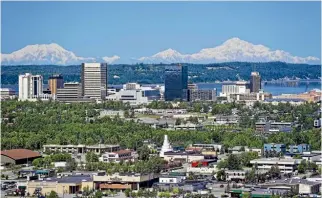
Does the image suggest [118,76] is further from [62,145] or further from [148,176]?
[148,176]

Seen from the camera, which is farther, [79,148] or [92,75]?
[92,75]

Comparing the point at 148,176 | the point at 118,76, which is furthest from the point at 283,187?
the point at 118,76

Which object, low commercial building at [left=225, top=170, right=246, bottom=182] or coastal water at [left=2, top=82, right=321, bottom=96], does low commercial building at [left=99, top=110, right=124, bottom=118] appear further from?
coastal water at [left=2, top=82, right=321, bottom=96]

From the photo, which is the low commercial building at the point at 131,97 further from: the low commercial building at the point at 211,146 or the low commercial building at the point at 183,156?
the low commercial building at the point at 183,156

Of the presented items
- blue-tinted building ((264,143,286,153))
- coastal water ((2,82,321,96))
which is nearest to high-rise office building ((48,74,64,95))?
coastal water ((2,82,321,96))

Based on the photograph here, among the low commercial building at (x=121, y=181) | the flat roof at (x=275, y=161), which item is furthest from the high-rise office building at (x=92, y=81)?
the low commercial building at (x=121, y=181)
